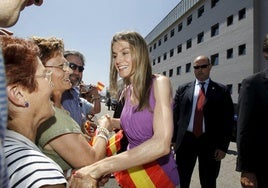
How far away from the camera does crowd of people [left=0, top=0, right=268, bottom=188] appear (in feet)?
3.80

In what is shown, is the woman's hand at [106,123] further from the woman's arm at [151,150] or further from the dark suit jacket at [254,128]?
the dark suit jacket at [254,128]

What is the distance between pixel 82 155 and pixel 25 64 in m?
0.75

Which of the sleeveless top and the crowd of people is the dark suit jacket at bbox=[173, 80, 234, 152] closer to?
the crowd of people

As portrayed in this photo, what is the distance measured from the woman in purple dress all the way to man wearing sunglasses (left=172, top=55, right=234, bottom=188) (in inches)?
96.5

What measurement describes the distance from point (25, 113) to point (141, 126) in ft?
3.17

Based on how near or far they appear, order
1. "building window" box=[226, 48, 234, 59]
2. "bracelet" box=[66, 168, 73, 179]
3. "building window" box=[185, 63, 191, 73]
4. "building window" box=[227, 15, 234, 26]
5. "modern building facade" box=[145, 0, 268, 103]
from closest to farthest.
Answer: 1. "bracelet" box=[66, 168, 73, 179]
2. "modern building facade" box=[145, 0, 268, 103]
3. "building window" box=[227, 15, 234, 26]
4. "building window" box=[226, 48, 234, 59]
5. "building window" box=[185, 63, 191, 73]

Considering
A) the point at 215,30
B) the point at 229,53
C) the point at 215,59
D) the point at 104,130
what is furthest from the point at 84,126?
the point at 215,30

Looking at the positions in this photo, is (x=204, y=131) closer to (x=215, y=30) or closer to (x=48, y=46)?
(x=48, y=46)

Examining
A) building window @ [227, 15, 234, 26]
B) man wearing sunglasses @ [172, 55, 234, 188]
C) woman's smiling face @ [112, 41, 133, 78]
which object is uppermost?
building window @ [227, 15, 234, 26]

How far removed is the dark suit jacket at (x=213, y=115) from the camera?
4751 mm

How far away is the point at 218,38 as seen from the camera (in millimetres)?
33812

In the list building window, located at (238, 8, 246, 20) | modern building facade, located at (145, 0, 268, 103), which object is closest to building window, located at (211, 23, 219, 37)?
modern building facade, located at (145, 0, 268, 103)

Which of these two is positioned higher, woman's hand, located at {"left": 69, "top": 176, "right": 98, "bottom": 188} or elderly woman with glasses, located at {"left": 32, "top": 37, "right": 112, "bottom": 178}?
elderly woman with glasses, located at {"left": 32, "top": 37, "right": 112, "bottom": 178}

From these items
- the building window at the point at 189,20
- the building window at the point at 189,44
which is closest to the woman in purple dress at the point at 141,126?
the building window at the point at 189,44
